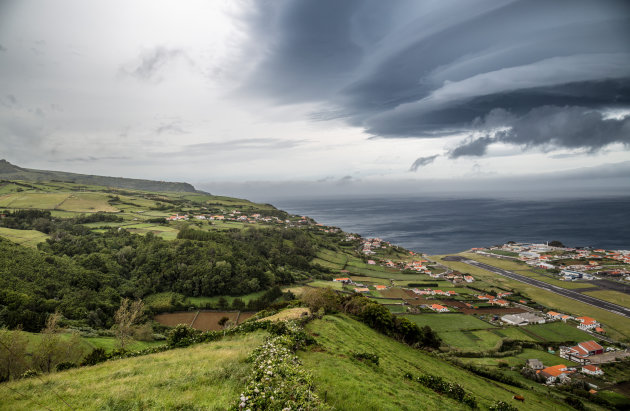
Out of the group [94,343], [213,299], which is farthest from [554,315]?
[94,343]

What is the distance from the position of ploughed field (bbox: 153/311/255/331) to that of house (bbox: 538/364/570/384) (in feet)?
119

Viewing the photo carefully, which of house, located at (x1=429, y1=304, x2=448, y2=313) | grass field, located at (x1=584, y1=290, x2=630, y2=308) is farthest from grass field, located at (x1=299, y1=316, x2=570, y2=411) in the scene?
grass field, located at (x1=584, y1=290, x2=630, y2=308)

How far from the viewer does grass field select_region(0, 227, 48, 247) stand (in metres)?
45.7

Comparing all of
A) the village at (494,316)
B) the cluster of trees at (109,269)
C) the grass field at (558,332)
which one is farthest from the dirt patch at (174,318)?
the grass field at (558,332)

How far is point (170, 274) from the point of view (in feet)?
154

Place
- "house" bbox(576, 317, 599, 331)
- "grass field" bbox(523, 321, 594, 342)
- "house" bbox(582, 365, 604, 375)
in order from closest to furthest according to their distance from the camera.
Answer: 1. "house" bbox(582, 365, 604, 375)
2. "grass field" bbox(523, 321, 594, 342)
3. "house" bbox(576, 317, 599, 331)

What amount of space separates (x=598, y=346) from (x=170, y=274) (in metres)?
64.4

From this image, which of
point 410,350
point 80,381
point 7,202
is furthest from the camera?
point 7,202

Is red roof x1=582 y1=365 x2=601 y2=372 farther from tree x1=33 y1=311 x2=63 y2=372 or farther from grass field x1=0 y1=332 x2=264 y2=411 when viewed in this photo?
tree x1=33 y1=311 x2=63 y2=372

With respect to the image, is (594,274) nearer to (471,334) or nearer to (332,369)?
(471,334)

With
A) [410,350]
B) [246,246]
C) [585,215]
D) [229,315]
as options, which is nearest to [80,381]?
[410,350]

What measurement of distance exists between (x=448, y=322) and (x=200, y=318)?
38.4 metres

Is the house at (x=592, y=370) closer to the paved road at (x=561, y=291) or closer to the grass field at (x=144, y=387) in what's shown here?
the paved road at (x=561, y=291)

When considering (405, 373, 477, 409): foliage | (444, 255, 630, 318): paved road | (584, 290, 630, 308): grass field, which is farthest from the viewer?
(584, 290, 630, 308): grass field
